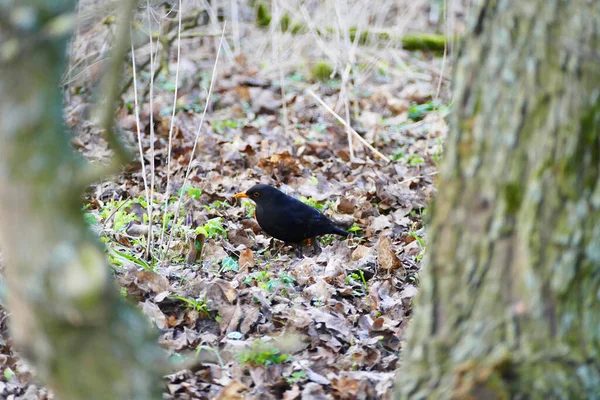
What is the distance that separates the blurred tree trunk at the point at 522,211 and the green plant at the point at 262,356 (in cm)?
109

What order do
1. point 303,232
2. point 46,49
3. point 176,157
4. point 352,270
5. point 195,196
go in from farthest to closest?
point 176,157 < point 195,196 < point 303,232 < point 352,270 < point 46,49

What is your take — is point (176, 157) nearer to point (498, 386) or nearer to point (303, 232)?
point (303, 232)

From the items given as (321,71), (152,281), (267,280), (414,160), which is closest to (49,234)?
(152,281)

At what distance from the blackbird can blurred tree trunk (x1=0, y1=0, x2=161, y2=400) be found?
300 cm

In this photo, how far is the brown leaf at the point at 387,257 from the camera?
4316 mm

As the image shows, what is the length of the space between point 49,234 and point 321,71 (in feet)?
25.2

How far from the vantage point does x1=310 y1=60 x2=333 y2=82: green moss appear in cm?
908

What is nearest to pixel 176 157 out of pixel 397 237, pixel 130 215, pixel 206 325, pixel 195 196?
pixel 195 196

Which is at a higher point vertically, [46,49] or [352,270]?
[46,49]

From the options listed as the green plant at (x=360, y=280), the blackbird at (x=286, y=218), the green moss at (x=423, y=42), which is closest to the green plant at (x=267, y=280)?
the green plant at (x=360, y=280)

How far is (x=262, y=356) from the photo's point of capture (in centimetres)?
305

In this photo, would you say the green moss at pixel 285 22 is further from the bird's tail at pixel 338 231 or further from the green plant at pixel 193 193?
the bird's tail at pixel 338 231

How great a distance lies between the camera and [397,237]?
4.99m

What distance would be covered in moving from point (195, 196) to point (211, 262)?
1.15 metres
